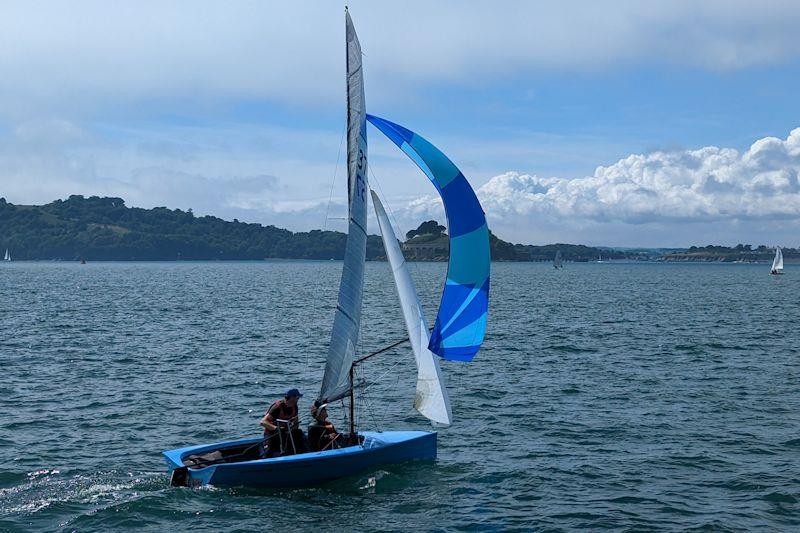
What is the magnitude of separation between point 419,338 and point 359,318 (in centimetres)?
169

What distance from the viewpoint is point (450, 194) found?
722 inches

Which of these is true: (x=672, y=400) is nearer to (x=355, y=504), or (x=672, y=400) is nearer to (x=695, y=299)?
(x=355, y=504)

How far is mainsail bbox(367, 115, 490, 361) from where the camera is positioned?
18188 millimetres

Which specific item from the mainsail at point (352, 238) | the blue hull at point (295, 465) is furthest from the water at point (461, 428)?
the mainsail at point (352, 238)

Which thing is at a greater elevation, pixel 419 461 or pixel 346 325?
pixel 346 325

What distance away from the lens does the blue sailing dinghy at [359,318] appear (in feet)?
59.6

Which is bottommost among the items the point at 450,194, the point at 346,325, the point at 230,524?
the point at 230,524

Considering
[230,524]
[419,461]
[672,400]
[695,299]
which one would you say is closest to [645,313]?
[695,299]

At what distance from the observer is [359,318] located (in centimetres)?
1892

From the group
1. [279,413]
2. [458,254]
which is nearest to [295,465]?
[279,413]

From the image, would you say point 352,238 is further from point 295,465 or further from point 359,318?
point 295,465

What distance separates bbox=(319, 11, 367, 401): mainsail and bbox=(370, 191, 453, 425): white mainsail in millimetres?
804

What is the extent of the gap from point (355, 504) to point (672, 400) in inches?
590

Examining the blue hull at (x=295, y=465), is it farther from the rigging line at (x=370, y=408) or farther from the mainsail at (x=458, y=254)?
the rigging line at (x=370, y=408)
